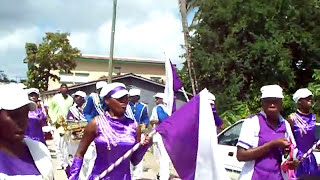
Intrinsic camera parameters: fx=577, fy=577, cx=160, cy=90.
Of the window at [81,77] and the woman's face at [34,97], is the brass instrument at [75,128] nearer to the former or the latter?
the woman's face at [34,97]

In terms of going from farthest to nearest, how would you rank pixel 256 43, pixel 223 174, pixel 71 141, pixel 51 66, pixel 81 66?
1. pixel 81 66
2. pixel 51 66
3. pixel 256 43
4. pixel 71 141
5. pixel 223 174

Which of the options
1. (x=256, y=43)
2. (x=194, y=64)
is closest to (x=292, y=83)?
(x=256, y=43)

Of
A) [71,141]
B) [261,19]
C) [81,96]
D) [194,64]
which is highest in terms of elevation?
[261,19]

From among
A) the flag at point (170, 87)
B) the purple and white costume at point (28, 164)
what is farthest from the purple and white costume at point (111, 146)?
the flag at point (170, 87)

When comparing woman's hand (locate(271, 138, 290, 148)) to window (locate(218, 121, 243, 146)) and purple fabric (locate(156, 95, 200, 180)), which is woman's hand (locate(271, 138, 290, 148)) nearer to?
purple fabric (locate(156, 95, 200, 180))

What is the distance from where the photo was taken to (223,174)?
180 inches

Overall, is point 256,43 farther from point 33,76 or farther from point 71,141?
point 33,76

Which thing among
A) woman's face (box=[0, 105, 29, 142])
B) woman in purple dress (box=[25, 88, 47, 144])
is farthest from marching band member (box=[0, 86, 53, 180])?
woman in purple dress (box=[25, 88, 47, 144])

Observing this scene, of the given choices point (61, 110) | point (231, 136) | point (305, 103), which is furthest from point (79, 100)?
point (305, 103)

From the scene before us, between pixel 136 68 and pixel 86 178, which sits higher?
pixel 136 68

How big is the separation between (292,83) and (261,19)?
10.1ft

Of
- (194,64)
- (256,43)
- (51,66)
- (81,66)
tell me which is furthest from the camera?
(81,66)

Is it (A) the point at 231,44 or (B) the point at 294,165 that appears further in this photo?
(A) the point at 231,44

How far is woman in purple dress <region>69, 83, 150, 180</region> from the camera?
5230 mm
